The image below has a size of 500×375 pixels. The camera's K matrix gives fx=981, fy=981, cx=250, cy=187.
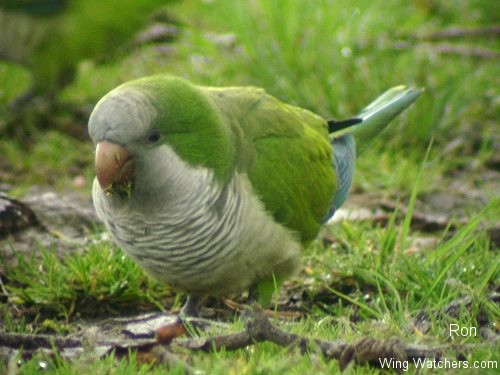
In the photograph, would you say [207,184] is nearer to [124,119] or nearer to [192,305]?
[124,119]

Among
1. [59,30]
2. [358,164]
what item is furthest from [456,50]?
[59,30]

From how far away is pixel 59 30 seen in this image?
6.07 m

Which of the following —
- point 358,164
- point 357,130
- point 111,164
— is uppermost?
point 111,164

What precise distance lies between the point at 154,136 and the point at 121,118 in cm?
15

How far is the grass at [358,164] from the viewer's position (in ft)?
10.8

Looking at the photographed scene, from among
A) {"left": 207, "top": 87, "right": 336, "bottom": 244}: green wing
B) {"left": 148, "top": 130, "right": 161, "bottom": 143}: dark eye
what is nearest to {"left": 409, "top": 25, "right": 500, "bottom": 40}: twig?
{"left": 207, "top": 87, "right": 336, "bottom": 244}: green wing

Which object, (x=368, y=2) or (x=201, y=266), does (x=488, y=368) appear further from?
(x=368, y=2)

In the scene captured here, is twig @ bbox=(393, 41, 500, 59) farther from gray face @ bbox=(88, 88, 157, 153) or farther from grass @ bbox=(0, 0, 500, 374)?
gray face @ bbox=(88, 88, 157, 153)

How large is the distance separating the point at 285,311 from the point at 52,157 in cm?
237

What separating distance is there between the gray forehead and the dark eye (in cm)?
3

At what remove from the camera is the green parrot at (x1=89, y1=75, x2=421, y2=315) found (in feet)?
10.3

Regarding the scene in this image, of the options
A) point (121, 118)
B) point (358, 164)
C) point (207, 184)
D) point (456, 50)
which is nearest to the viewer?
point (121, 118)

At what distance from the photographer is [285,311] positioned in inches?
152

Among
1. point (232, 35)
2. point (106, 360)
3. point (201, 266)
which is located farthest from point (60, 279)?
point (232, 35)
